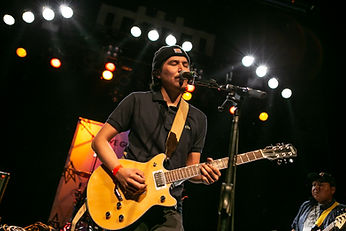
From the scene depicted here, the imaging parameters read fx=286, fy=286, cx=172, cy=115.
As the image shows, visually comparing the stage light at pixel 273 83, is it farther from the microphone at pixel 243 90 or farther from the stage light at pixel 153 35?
the microphone at pixel 243 90

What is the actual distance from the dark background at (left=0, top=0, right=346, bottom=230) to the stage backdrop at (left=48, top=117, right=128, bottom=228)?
1.29 m

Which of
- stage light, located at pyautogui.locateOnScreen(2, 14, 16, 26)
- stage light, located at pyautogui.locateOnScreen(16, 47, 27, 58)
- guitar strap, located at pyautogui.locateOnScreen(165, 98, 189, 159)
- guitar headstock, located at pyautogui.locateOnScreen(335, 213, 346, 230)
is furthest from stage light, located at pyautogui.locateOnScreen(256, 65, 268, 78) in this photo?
stage light, located at pyautogui.locateOnScreen(2, 14, 16, 26)

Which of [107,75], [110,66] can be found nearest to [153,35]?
[110,66]

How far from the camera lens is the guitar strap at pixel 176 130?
9.33 feet

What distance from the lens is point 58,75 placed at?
25.7ft

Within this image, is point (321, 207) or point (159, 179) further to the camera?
point (321, 207)

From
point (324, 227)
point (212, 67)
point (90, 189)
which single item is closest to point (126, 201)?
point (90, 189)

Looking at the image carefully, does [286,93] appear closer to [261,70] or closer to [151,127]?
[261,70]

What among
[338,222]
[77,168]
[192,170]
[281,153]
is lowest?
[338,222]

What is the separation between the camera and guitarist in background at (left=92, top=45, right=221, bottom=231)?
256 centimetres

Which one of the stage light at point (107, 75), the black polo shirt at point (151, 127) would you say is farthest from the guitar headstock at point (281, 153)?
the stage light at point (107, 75)

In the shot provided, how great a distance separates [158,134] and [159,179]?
46 cm

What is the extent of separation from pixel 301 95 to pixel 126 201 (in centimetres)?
724

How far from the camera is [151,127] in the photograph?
9.54 ft
